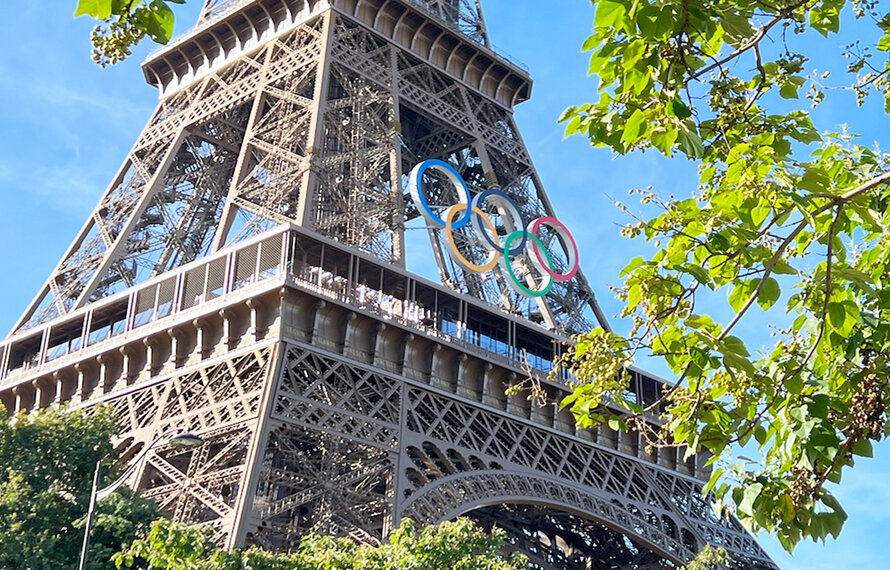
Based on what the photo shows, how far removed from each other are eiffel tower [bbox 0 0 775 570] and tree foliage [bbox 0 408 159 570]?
6.77ft

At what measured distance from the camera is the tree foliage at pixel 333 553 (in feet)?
66.6

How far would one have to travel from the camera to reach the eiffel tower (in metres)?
30.2

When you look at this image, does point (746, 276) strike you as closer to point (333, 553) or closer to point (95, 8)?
point (95, 8)

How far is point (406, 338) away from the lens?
34.4 metres

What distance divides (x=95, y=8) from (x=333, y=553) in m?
15.4

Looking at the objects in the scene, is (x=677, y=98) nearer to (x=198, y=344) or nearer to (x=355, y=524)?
(x=355, y=524)

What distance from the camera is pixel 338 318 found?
33000 millimetres

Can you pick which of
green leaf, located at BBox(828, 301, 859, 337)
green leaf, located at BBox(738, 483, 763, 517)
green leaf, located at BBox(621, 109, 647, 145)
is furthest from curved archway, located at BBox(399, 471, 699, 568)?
green leaf, located at BBox(621, 109, 647, 145)

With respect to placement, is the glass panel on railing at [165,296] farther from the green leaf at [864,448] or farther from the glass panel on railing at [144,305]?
the green leaf at [864,448]

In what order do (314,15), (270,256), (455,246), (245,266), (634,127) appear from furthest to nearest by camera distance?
1. (314,15)
2. (455,246)
3. (245,266)
4. (270,256)
5. (634,127)

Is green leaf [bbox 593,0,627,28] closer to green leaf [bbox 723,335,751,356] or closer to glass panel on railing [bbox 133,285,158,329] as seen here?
green leaf [bbox 723,335,751,356]

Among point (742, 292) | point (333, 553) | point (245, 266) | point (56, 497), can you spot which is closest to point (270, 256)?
point (245, 266)

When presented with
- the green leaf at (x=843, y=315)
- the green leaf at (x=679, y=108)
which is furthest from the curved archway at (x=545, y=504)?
the green leaf at (x=679, y=108)

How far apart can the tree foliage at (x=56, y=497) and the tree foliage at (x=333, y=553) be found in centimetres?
216
